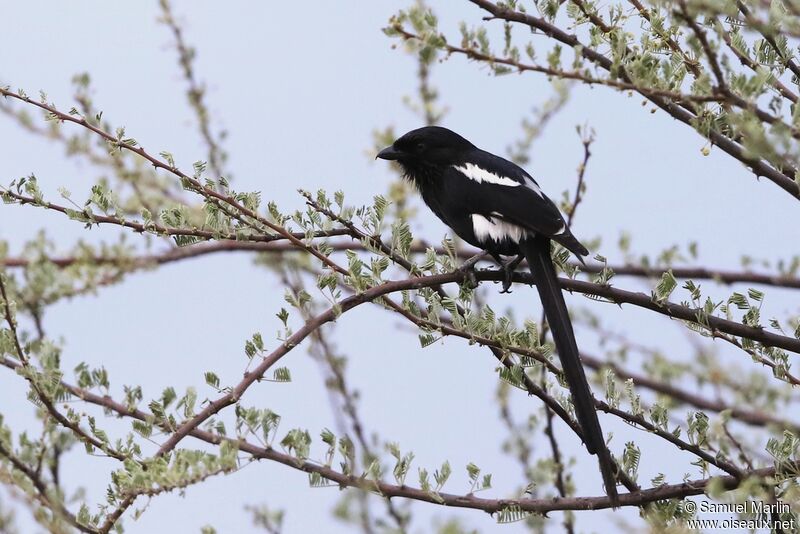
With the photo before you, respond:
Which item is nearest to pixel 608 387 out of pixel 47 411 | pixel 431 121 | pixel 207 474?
pixel 207 474

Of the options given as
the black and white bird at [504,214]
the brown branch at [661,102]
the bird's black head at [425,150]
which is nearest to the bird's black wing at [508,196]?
the black and white bird at [504,214]

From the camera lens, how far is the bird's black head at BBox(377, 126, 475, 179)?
5301 millimetres

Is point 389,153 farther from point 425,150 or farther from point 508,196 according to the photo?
point 508,196

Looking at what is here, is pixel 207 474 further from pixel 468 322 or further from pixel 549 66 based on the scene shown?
pixel 549 66

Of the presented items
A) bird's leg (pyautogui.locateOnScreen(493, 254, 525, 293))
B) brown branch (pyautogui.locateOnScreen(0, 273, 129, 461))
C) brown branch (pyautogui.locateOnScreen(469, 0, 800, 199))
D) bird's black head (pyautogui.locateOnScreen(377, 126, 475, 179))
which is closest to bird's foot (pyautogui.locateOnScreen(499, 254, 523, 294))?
bird's leg (pyautogui.locateOnScreen(493, 254, 525, 293))

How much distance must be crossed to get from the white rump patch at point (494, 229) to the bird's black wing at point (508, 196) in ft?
0.09

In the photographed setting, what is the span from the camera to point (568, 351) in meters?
3.69

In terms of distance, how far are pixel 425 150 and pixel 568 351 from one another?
1.93 meters

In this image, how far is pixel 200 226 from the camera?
3402mm

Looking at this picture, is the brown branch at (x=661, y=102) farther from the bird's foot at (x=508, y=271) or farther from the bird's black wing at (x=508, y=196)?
the bird's foot at (x=508, y=271)

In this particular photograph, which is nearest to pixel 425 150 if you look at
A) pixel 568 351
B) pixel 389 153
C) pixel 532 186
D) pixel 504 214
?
pixel 389 153

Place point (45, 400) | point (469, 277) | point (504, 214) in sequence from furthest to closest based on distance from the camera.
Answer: point (504, 214), point (469, 277), point (45, 400)

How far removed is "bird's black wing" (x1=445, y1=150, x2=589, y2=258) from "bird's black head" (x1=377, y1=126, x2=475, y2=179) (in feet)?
0.33

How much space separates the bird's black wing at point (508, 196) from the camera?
163 inches
